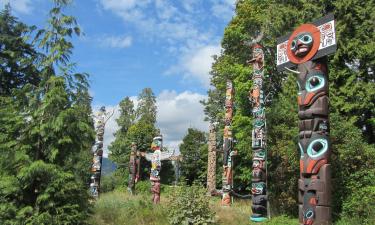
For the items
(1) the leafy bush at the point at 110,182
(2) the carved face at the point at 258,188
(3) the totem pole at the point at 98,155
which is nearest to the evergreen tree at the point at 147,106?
(1) the leafy bush at the point at 110,182

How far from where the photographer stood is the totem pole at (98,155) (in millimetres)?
20781

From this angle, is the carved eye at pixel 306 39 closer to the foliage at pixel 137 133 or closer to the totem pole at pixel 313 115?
the totem pole at pixel 313 115

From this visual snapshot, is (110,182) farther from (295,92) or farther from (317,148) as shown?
(317,148)

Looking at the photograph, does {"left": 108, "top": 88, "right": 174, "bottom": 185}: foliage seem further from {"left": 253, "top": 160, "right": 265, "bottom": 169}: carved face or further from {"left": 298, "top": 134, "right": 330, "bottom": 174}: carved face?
{"left": 298, "top": 134, "right": 330, "bottom": 174}: carved face

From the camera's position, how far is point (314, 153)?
11.2 metres

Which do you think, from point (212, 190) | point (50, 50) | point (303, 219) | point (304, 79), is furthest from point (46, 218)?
point (212, 190)

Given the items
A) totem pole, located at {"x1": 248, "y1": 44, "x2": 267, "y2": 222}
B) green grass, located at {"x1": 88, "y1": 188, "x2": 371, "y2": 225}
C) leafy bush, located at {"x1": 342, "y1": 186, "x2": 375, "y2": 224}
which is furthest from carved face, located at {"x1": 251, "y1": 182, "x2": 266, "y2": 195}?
leafy bush, located at {"x1": 342, "y1": 186, "x2": 375, "y2": 224}

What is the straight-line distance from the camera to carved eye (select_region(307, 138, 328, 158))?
11194 mm

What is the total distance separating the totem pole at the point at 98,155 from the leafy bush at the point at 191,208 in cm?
832

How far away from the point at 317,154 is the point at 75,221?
6.35 m

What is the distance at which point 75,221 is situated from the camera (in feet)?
30.6

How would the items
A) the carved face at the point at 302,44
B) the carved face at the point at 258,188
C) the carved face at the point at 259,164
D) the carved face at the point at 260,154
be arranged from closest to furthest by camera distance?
the carved face at the point at 302,44, the carved face at the point at 258,188, the carved face at the point at 259,164, the carved face at the point at 260,154

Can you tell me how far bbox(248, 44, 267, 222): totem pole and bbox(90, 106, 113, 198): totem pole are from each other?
8.38 metres

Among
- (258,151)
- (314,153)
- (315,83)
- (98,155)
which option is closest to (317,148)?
(314,153)
